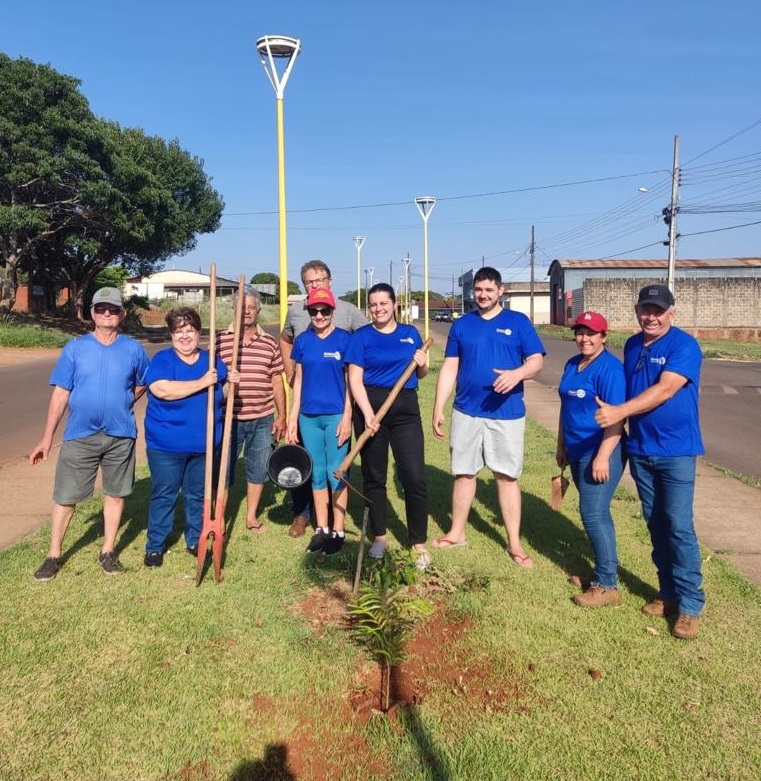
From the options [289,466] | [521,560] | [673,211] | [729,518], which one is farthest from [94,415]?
[673,211]

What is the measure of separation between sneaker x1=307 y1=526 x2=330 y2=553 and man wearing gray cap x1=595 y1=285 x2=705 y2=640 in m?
2.19

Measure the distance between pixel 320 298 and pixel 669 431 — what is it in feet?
7.96

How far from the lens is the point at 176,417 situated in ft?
14.9

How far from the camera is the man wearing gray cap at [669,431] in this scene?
3.59 m

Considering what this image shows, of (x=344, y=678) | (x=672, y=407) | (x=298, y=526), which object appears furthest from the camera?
(x=298, y=526)

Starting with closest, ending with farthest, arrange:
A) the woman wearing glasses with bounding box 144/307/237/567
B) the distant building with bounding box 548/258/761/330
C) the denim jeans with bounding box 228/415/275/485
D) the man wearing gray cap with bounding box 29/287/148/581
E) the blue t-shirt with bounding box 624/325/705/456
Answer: the blue t-shirt with bounding box 624/325/705/456 → the man wearing gray cap with bounding box 29/287/148/581 → the woman wearing glasses with bounding box 144/307/237/567 → the denim jeans with bounding box 228/415/275/485 → the distant building with bounding box 548/258/761/330

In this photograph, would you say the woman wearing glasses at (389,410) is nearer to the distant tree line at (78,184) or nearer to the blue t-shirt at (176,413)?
the blue t-shirt at (176,413)

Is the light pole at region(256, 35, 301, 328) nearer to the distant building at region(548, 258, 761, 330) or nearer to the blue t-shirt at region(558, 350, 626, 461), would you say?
the blue t-shirt at region(558, 350, 626, 461)

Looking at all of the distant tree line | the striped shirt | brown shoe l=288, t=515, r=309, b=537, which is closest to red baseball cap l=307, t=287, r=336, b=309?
the striped shirt

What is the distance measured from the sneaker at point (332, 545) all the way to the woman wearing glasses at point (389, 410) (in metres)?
0.26

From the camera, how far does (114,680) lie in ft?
10.5

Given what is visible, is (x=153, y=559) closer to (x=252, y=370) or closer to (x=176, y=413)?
(x=176, y=413)

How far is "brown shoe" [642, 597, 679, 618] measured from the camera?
3868 mm

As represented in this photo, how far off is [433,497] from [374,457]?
1.91 meters
